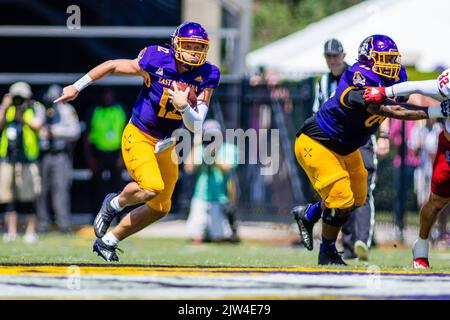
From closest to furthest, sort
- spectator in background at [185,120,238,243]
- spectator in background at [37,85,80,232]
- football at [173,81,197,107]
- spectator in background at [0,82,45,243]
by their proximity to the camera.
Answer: football at [173,81,197,107] → spectator in background at [0,82,45,243] → spectator in background at [185,120,238,243] → spectator in background at [37,85,80,232]

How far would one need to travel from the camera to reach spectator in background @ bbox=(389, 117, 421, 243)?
15406 mm

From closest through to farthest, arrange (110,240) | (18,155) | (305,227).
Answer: (110,240) < (305,227) < (18,155)

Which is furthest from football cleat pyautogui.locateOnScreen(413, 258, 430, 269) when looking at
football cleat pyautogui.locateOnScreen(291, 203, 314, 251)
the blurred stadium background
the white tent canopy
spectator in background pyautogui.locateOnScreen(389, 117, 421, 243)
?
the white tent canopy

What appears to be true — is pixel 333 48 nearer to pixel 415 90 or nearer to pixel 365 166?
pixel 365 166

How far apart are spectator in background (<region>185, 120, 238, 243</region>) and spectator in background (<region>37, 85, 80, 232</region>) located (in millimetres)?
1970

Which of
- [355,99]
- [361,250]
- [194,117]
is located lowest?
[361,250]

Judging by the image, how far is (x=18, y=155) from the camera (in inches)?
580

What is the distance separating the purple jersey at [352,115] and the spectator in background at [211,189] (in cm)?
607

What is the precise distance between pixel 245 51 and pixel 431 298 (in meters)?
14.1

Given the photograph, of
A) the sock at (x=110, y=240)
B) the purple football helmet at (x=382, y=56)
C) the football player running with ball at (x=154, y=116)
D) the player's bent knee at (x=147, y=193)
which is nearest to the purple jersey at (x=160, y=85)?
the football player running with ball at (x=154, y=116)

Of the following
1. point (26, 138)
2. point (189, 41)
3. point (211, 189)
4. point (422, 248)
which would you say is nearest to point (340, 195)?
point (422, 248)

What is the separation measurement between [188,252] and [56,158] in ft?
12.8

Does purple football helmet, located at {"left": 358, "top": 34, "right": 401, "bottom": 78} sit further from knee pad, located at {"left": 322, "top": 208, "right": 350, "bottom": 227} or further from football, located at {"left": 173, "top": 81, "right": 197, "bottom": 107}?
football, located at {"left": 173, "top": 81, "right": 197, "bottom": 107}

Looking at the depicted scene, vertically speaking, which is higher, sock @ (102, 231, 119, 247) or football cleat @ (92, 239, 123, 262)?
sock @ (102, 231, 119, 247)
